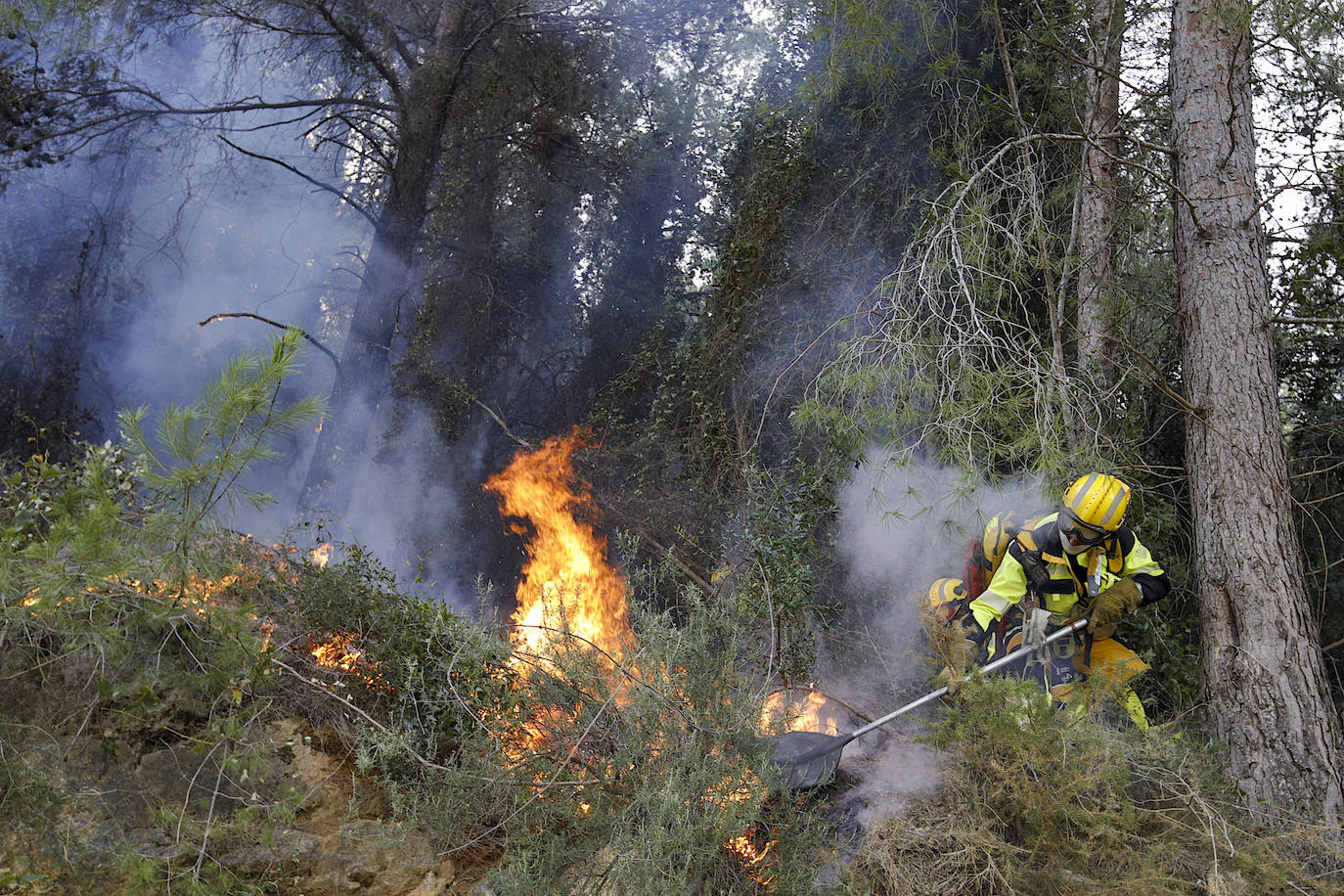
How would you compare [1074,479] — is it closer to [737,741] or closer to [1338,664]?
[737,741]

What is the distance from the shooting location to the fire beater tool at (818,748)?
4.73m

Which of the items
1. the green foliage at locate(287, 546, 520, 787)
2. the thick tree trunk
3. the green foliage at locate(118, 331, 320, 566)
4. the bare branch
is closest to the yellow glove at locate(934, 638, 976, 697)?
the thick tree trunk

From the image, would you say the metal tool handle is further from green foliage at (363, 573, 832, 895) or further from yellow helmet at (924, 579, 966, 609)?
green foliage at (363, 573, 832, 895)

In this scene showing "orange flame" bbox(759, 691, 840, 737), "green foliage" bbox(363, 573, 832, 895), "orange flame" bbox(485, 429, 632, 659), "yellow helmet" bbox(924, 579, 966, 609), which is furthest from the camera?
"orange flame" bbox(485, 429, 632, 659)

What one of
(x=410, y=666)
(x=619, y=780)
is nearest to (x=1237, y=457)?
(x=619, y=780)

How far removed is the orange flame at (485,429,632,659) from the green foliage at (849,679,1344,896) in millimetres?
3636

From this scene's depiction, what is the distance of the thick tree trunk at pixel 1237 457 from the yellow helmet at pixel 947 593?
1.35 meters

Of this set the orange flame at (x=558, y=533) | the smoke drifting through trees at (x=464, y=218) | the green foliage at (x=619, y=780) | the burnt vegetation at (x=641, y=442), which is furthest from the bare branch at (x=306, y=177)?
the green foliage at (x=619, y=780)

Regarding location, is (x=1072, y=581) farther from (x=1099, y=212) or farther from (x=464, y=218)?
(x=464, y=218)

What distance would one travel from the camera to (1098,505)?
15.8 ft

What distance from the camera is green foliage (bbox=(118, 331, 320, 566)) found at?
3453mm

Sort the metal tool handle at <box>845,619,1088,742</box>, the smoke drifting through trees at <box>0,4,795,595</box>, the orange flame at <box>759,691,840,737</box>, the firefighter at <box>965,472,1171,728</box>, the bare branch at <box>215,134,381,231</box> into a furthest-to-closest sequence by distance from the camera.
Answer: the smoke drifting through trees at <box>0,4,795,595</box> < the bare branch at <box>215,134,381,231</box> < the orange flame at <box>759,691,840,737</box> < the firefighter at <box>965,472,1171,728</box> < the metal tool handle at <box>845,619,1088,742</box>

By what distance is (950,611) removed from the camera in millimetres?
5531

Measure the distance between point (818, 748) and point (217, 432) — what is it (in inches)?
134
